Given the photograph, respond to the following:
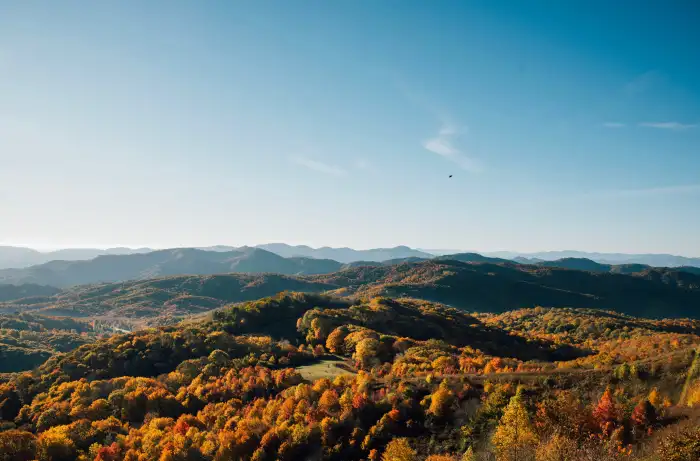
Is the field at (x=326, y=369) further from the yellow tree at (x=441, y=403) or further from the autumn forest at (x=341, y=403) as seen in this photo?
the yellow tree at (x=441, y=403)

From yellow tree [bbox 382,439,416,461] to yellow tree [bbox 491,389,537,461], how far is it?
979 centimetres

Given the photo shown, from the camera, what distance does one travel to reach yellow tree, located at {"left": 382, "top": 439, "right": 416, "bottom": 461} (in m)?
43.5

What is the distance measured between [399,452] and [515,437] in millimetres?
13371

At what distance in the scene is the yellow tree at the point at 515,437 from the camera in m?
35.3

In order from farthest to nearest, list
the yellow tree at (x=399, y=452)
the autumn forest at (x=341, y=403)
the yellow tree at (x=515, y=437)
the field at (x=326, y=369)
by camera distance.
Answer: the field at (x=326, y=369)
the yellow tree at (x=399, y=452)
the autumn forest at (x=341, y=403)
the yellow tree at (x=515, y=437)

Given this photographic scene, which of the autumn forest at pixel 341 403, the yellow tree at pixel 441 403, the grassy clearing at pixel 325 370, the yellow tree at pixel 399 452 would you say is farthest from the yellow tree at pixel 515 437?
the grassy clearing at pixel 325 370

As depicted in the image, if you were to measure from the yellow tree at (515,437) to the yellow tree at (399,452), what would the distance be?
9794mm

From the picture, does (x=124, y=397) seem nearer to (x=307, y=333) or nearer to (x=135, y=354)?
(x=135, y=354)

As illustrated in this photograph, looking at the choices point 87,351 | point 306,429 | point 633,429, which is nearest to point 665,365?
point 633,429

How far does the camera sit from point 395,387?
203 ft

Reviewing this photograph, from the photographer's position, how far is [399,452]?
4412cm

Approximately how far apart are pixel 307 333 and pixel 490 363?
218 feet

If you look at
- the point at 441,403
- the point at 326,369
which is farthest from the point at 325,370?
the point at 441,403

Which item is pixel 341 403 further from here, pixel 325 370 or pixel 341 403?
pixel 325 370
